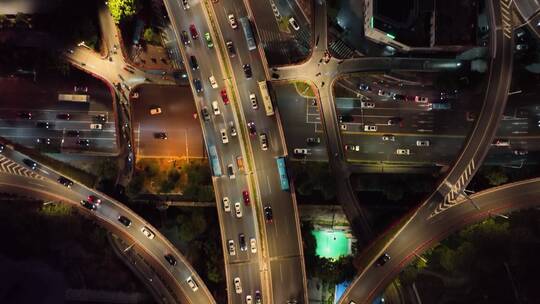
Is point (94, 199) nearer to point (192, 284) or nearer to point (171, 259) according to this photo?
point (171, 259)

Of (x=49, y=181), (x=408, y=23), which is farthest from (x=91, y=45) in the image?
(x=408, y=23)

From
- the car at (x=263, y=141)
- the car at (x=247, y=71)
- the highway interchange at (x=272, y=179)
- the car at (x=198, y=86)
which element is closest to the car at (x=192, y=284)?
the highway interchange at (x=272, y=179)

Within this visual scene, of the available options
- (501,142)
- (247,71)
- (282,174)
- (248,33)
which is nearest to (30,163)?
(247,71)

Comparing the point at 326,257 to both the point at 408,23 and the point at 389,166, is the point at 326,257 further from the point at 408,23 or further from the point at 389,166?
the point at 408,23

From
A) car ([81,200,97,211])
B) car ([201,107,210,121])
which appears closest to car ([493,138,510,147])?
car ([201,107,210,121])

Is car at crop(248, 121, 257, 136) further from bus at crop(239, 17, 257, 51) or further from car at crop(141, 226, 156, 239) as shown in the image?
car at crop(141, 226, 156, 239)
